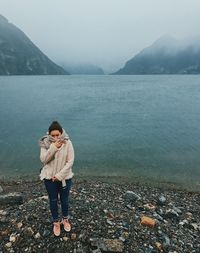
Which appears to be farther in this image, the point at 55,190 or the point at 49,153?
the point at 55,190

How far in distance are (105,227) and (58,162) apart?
340 cm

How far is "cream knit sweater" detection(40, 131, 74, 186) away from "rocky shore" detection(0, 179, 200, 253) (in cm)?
229

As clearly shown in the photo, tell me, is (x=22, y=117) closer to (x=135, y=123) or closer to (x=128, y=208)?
(x=135, y=123)

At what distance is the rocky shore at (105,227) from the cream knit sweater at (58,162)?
229 cm

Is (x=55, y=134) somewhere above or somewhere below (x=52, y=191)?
above

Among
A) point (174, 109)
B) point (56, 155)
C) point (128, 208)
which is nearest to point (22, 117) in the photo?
point (174, 109)

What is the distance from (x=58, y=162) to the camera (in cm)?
948

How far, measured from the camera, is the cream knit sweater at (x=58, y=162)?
30.7 ft

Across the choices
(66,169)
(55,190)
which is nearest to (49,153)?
(66,169)

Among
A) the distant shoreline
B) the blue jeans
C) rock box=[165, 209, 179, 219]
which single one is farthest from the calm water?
the blue jeans

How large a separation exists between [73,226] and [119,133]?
26.9 metres

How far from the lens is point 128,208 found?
14.1 m

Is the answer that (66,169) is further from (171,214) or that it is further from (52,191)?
(171,214)

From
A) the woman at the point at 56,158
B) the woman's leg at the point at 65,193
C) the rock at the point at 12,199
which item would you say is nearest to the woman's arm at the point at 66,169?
the woman at the point at 56,158
